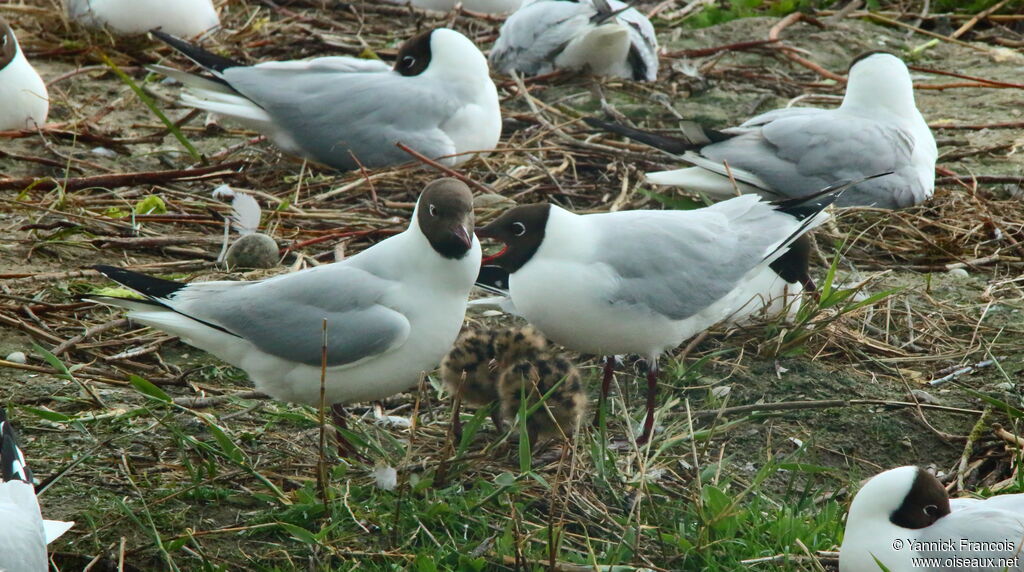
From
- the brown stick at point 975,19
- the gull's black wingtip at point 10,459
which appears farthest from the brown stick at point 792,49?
the gull's black wingtip at point 10,459

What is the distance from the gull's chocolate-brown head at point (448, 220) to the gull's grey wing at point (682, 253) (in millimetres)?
485

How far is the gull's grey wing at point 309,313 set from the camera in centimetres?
325

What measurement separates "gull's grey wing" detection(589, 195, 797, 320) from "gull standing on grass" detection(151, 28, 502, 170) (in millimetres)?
1842

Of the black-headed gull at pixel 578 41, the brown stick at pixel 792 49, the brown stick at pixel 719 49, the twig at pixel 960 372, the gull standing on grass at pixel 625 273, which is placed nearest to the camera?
the gull standing on grass at pixel 625 273

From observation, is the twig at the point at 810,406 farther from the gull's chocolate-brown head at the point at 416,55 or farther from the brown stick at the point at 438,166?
the gull's chocolate-brown head at the point at 416,55

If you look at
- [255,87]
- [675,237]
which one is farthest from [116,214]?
[675,237]

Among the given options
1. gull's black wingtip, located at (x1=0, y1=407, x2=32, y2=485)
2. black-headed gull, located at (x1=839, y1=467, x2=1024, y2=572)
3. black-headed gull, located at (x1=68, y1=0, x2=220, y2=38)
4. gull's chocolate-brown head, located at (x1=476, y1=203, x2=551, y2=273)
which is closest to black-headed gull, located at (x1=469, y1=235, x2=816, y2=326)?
gull's chocolate-brown head, located at (x1=476, y1=203, x2=551, y2=273)

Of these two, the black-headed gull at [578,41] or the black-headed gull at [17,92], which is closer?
the black-headed gull at [17,92]

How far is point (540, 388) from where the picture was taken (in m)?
3.39

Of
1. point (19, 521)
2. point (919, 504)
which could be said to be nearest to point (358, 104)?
point (19, 521)

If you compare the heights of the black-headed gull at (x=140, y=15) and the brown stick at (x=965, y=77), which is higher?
the black-headed gull at (x=140, y=15)

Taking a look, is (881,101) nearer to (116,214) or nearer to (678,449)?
(678,449)

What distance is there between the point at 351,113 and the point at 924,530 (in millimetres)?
3604

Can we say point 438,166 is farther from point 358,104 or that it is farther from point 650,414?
point 650,414
